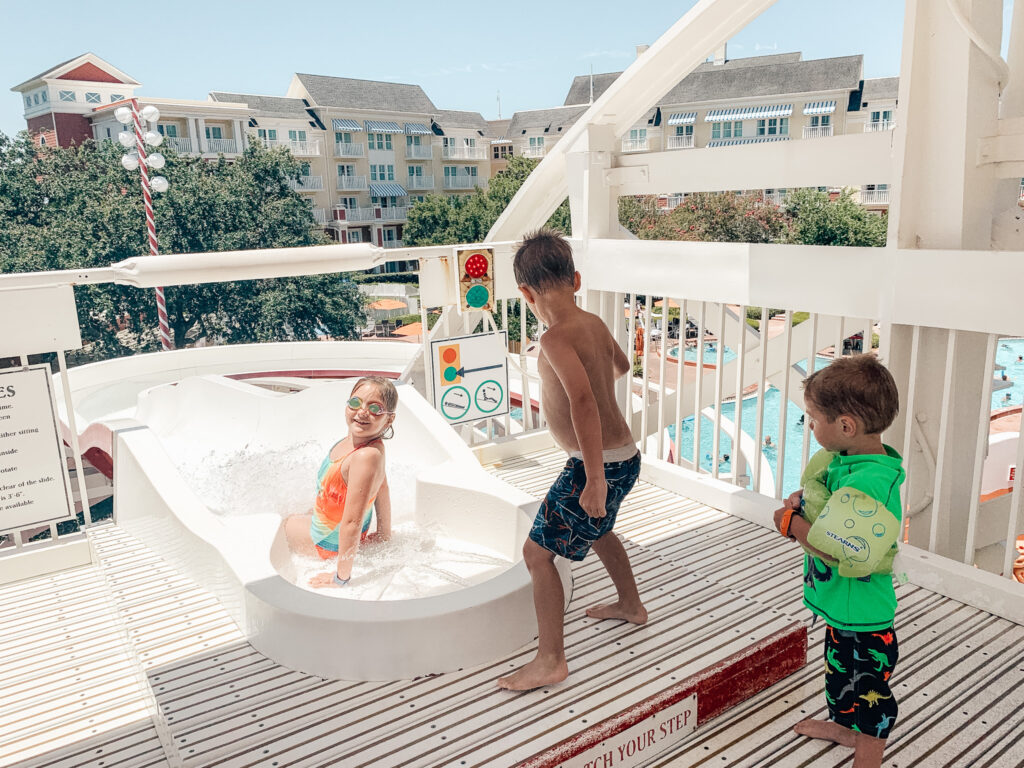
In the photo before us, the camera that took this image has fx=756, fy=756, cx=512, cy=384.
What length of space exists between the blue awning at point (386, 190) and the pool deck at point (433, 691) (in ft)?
114

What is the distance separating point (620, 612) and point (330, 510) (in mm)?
1057

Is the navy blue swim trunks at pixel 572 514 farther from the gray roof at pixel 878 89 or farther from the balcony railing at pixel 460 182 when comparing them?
the balcony railing at pixel 460 182

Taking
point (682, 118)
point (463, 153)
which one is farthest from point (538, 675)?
point (463, 153)

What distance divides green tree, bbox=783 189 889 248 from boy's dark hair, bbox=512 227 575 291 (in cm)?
2671

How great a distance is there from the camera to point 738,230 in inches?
1073

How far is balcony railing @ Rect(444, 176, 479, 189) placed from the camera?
3966cm

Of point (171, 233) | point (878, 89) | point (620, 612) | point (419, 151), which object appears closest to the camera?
point (620, 612)

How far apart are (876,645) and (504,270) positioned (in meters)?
2.50

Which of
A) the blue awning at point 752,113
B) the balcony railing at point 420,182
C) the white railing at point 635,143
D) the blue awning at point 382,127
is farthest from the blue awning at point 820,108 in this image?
the blue awning at point 382,127

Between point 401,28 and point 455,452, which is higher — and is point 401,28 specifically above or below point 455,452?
above

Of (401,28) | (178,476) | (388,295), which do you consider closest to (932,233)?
(178,476)

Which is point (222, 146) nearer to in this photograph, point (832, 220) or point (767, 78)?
point (832, 220)

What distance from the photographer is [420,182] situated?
38281mm

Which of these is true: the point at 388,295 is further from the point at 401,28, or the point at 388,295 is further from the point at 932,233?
the point at 401,28
